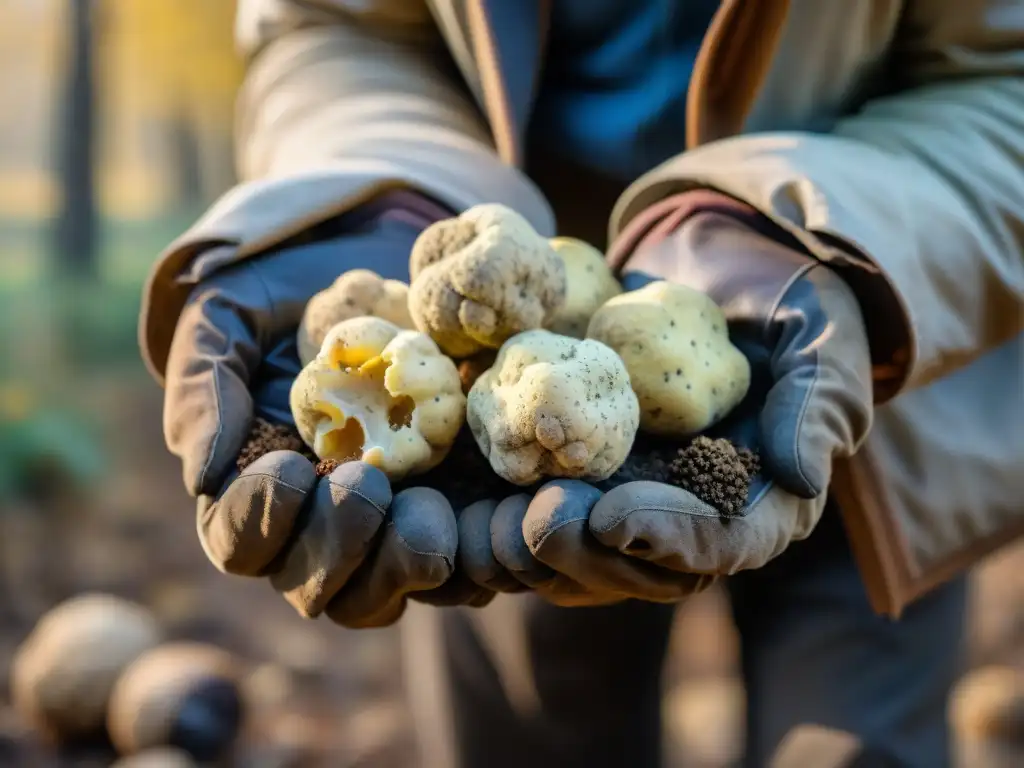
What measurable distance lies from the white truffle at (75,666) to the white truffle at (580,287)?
124cm

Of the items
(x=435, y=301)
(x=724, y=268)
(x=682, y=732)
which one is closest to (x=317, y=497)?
(x=435, y=301)

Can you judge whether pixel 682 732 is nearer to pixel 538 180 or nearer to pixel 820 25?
pixel 538 180

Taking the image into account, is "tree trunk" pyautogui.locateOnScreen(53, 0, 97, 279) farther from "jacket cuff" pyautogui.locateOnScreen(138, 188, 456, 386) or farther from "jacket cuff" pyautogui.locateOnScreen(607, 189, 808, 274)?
"jacket cuff" pyautogui.locateOnScreen(607, 189, 808, 274)

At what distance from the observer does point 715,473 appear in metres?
0.55

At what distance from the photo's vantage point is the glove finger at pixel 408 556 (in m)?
0.52

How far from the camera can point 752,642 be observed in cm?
92

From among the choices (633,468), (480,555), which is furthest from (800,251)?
(480,555)

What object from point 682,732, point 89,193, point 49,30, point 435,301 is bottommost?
point 682,732

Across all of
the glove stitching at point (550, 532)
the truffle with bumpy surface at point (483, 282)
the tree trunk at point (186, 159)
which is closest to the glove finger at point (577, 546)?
the glove stitching at point (550, 532)

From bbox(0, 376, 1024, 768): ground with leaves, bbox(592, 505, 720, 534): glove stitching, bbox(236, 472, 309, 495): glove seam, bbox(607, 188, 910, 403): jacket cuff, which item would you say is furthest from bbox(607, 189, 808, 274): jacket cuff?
bbox(0, 376, 1024, 768): ground with leaves

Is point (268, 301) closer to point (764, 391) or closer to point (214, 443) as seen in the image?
point (214, 443)

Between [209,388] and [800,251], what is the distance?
39cm

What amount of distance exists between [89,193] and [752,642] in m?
1.92

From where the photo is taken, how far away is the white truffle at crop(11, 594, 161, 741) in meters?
1.57
